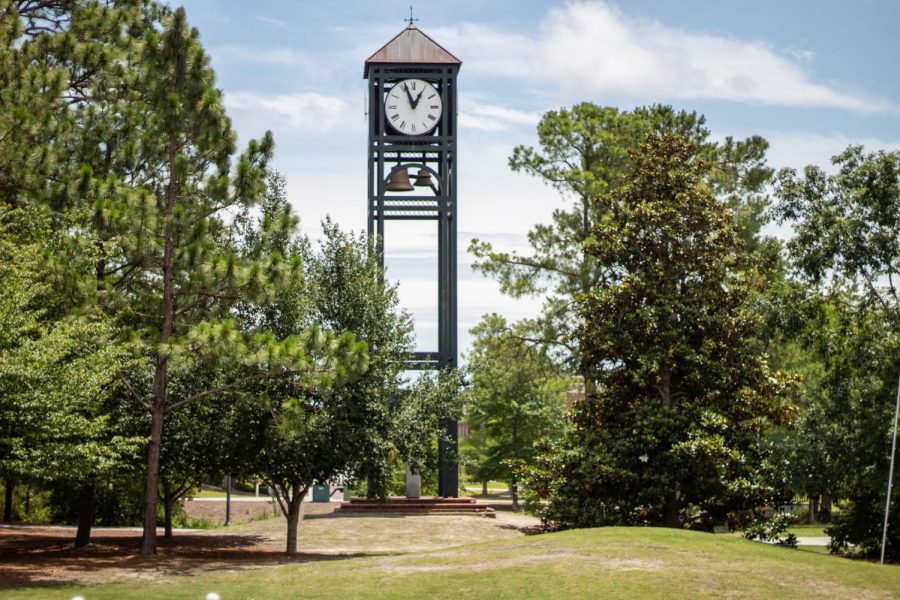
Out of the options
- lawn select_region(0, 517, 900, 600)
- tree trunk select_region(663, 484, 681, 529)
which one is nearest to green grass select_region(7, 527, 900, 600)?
lawn select_region(0, 517, 900, 600)

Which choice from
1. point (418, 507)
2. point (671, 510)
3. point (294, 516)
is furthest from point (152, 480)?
point (418, 507)

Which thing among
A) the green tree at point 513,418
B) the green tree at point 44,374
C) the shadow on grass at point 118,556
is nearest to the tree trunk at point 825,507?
the green tree at point 513,418

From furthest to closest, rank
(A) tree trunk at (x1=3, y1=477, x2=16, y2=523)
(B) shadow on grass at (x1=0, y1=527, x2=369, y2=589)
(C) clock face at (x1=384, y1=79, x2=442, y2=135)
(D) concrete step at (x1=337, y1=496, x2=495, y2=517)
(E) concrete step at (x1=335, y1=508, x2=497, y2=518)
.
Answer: (A) tree trunk at (x1=3, y1=477, x2=16, y2=523) → (C) clock face at (x1=384, y1=79, x2=442, y2=135) → (D) concrete step at (x1=337, y1=496, x2=495, y2=517) → (E) concrete step at (x1=335, y1=508, x2=497, y2=518) → (B) shadow on grass at (x1=0, y1=527, x2=369, y2=589)

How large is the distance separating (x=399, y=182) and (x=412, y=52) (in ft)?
14.5

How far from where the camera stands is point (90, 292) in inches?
846

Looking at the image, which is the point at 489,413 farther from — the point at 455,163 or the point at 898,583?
the point at 898,583

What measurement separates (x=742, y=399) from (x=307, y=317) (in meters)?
10.4

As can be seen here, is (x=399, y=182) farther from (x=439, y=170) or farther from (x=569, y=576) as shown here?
(x=569, y=576)

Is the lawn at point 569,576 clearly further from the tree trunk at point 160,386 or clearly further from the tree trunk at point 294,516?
the tree trunk at point 294,516

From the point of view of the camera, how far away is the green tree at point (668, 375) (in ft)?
82.0

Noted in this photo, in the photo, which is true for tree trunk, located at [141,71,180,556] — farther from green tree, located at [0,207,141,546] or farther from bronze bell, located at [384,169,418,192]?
bronze bell, located at [384,169,418,192]

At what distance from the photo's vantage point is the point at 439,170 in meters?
36.5

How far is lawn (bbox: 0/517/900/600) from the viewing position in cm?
1612

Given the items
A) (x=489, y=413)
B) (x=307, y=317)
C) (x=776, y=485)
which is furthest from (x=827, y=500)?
(x=307, y=317)
